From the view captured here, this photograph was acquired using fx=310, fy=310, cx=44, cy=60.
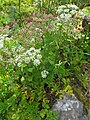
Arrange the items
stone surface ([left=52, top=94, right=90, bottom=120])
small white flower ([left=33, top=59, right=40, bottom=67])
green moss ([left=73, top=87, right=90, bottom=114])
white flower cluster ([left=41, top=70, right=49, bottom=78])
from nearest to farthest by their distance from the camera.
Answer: small white flower ([left=33, top=59, right=40, bottom=67]), white flower cluster ([left=41, top=70, right=49, bottom=78]), stone surface ([left=52, top=94, right=90, bottom=120]), green moss ([left=73, top=87, right=90, bottom=114])

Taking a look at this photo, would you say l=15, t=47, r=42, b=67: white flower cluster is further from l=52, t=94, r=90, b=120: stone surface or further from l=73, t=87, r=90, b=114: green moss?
l=73, t=87, r=90, b=114: green moss

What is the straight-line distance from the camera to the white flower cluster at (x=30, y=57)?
2.92 m

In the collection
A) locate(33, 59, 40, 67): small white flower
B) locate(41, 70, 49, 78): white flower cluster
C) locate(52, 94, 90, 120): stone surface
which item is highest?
locate(33, 59, 40, 67): small white flower

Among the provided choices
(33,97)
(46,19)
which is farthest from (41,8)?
(33,97)

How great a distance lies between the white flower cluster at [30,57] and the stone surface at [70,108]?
2.04 feet

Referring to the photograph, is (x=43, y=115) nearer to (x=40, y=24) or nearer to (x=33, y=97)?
(x=33, y=97)

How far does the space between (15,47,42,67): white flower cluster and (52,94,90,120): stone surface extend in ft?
→ 2.04

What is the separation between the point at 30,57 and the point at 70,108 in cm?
81

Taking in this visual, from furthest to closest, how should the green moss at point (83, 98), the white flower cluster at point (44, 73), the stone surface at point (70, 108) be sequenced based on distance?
the green moss at point (83, 98) → the stone surface at point (70, 108) → the white flower cluster at point (44, 73)

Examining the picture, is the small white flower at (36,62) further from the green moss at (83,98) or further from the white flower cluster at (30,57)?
the green moss at (83,98)

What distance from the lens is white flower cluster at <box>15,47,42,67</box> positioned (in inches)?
115

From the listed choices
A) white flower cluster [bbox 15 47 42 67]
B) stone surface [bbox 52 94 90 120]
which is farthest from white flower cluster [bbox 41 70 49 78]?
stone surface [bbox 52 94 90 120]

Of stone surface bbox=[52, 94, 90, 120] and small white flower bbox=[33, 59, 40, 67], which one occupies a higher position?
small white flower bbox=[33, 59, 40, 67]

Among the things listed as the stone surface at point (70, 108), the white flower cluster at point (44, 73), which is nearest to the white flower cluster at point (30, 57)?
the white flower cluster at point (44, 73)
